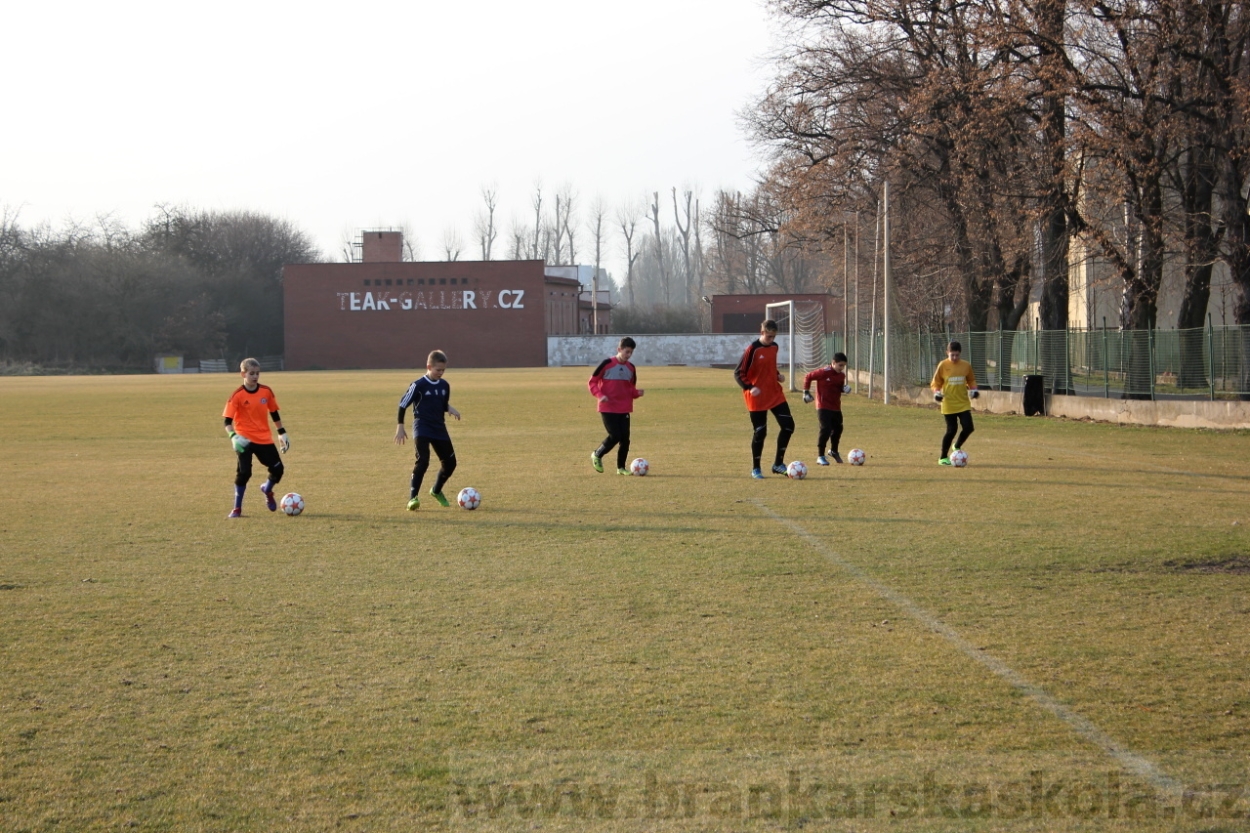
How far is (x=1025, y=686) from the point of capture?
5.70 meters

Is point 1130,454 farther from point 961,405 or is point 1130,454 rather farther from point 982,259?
point 982,259

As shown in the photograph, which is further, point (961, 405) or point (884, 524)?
point (961, 405)

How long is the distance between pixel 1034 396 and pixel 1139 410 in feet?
11.1

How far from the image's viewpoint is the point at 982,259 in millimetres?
34438

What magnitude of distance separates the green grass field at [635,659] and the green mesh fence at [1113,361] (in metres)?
11.0

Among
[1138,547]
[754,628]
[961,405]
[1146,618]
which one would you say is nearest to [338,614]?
[754,628]

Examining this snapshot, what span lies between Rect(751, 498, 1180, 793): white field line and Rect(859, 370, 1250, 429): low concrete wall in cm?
1586

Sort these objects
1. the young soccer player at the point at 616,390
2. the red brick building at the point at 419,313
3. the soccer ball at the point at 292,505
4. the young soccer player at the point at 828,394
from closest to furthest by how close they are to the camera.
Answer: the soccer ball at the point at 292,505
the young soccer player at the point at 616,390
the young soccer player at the point at 828,394
the red brick building at the point at 419,313

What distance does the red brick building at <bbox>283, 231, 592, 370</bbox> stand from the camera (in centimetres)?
7931

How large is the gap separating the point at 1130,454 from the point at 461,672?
14439 millimetres

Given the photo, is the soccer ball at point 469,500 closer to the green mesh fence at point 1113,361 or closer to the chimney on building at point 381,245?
the green mesh fence at point 1113,361

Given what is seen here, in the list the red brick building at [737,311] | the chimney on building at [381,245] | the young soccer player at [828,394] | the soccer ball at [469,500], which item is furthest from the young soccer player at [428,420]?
the chimney on building at [381,245]

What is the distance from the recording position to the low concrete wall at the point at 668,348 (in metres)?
79.1
